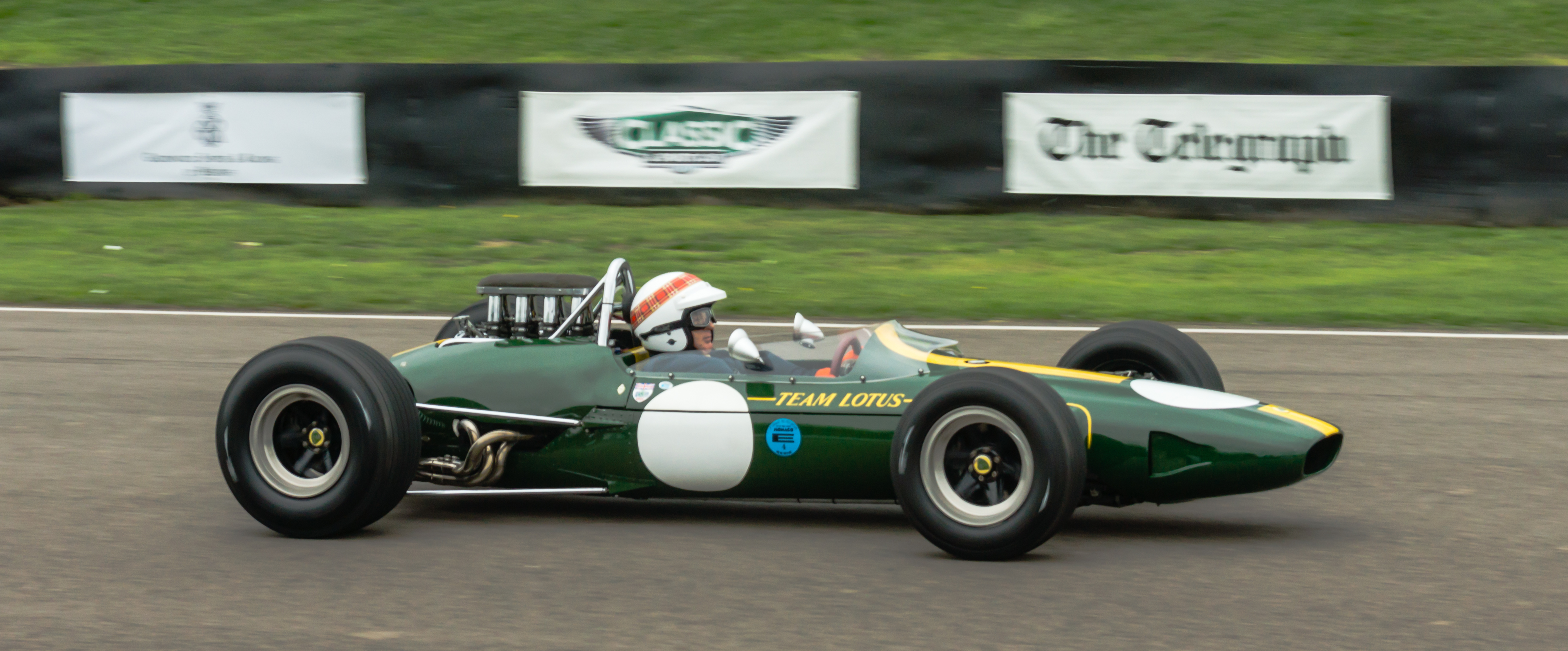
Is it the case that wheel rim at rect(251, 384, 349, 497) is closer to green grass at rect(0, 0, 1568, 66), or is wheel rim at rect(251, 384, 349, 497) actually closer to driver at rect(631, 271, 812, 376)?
driver at rect(631, 271, 812, 376)

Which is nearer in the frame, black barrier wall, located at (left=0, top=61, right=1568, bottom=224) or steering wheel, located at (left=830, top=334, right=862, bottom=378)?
steering wheel, located at (left=830, top=334, right=862, bottom=378)

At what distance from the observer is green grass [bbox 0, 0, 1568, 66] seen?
16766mm

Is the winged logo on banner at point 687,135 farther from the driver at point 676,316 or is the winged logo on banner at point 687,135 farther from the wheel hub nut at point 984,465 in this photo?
the wheel hub nut at point 984,465

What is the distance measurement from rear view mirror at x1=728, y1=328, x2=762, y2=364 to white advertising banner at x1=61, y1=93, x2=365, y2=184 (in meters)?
10.3

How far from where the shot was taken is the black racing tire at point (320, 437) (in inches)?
204

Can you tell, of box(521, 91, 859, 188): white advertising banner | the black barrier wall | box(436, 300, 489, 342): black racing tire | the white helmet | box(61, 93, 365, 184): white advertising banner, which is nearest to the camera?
the white helmet

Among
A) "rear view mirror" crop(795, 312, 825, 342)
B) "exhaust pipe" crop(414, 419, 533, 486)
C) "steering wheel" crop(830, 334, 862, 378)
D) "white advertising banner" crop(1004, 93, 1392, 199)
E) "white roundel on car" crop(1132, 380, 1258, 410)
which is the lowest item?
"exhaust pipe" crop(414, 419, 533, 486)

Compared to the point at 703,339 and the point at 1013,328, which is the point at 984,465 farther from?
the point at 1013,328

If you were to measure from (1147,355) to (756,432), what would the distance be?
1677 mm

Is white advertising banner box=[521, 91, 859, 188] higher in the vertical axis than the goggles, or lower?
higher

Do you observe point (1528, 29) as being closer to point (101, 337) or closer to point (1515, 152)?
point (1515, 152)

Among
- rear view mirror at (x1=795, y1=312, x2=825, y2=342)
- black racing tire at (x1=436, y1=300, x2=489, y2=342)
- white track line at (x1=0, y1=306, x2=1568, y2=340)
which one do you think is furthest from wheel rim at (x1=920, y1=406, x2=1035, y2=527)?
white track line at (x1=0, y1=306, x2=1568, y2=340)

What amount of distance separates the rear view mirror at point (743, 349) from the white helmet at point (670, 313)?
38 centimetres

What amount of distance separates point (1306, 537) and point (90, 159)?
1358 centimetres
